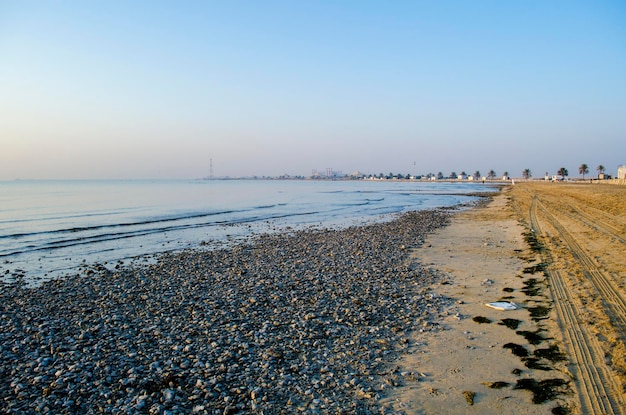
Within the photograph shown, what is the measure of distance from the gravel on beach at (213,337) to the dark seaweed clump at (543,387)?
2.03 m

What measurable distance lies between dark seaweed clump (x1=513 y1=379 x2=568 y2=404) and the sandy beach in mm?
35

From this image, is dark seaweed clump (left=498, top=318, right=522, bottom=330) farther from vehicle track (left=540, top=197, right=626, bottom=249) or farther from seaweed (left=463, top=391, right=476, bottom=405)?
vehicle track (left=540, top=197, right=626, bottom=249)

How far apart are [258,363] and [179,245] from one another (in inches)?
742

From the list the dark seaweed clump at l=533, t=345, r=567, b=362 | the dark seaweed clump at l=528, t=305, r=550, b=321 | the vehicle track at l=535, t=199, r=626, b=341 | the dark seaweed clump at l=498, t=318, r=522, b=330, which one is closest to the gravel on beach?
the dark seaweed clump at l=498, t=318, r=522, b=330

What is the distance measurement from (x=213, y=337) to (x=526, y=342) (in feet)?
24.0

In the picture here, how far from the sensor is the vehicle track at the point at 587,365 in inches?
239

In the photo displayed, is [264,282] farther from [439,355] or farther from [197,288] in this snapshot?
[439,355]

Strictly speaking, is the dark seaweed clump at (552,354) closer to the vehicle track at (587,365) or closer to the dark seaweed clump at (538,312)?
the vehicle track at (587,365)

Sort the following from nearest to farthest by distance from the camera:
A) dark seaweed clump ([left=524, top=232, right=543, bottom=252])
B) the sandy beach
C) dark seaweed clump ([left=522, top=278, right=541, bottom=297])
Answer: the sandy beach, dark seaweed clump ([left=522, top=278, right=541, bottom=297]), dark seaweed clump ([left=524, top=232, right=543, bottom=252])

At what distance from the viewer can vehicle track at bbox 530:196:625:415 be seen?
608 cm

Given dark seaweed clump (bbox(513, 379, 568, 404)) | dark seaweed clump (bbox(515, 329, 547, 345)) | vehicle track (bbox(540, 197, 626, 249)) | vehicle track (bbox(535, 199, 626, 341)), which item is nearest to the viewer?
dark seaweed clump (bbox(513, 379, 568, 404))

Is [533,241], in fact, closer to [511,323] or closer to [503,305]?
[503,305]

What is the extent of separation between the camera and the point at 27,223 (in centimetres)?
3541

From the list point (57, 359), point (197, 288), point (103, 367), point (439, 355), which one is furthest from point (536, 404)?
point (197, 288)
